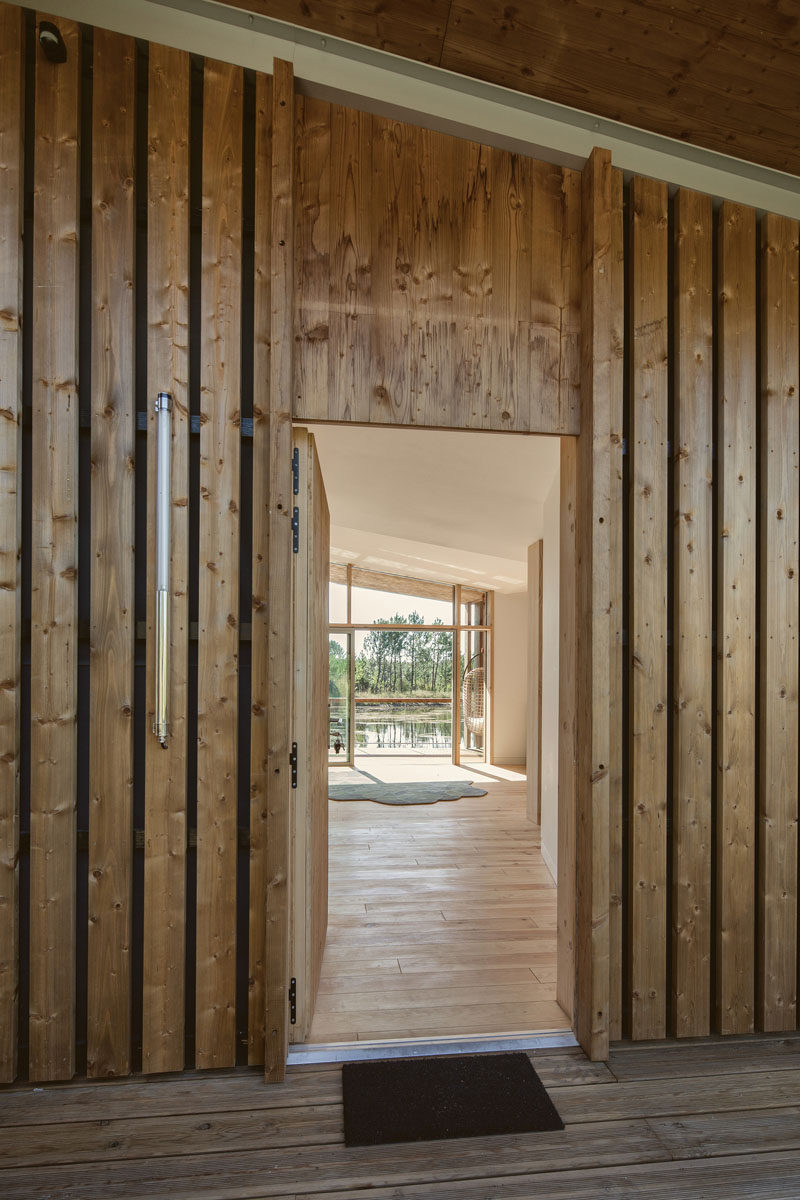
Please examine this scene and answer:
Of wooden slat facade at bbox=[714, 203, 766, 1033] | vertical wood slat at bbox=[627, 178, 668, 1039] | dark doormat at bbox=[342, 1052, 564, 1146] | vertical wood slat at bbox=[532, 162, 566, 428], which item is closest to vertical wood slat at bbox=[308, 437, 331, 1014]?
dark doormat at bbox=[342, 1052, 564, 1146]

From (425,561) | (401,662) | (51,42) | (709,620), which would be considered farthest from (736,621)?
(401,662)

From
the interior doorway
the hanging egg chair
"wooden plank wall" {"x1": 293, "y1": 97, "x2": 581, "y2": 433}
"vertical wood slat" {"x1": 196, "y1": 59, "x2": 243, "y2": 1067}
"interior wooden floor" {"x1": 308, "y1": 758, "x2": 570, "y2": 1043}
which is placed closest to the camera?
"vertical wood slat" {"x1": 196, "y1": 59, "x2": 243, "y2": 1067}

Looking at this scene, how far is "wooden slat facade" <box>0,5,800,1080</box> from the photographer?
7.54 feet

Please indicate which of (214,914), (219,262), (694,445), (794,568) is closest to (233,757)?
(214,914)

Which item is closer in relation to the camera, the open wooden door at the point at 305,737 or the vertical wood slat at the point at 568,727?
the open wooden door at the point at 305,737

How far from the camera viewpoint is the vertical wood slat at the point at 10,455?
2.25 metres

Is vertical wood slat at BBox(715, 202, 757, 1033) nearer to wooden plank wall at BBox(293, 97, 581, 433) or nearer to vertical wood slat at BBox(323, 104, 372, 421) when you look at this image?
wooden plank wall at BBox(293, 97, 581, 433)

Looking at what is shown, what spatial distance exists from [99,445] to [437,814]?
194 inches

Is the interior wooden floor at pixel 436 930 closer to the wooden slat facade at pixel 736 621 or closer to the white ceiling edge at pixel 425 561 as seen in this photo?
the wooden slat facade at pixel 736 621

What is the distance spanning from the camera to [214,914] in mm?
2354

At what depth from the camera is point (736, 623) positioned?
2.66 meters

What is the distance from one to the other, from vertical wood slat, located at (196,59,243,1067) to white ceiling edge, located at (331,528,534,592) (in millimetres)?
5313

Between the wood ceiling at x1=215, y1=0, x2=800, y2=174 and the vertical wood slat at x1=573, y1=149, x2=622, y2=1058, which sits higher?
the wood ceiling at x1=215, y1=0, x2=800, y2=174

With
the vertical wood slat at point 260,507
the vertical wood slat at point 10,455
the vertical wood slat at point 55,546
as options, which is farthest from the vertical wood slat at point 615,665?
the vertical wood slat at point 10,455
